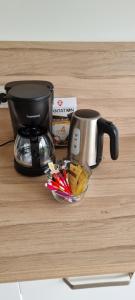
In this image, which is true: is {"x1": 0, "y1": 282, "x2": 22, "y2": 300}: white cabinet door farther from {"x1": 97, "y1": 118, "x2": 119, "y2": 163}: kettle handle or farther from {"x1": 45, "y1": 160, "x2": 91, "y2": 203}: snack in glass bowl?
{"x1": 97, "y1": 118, "x2": 119, "y2": 163}: kettle handle

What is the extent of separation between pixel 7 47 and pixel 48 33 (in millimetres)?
143

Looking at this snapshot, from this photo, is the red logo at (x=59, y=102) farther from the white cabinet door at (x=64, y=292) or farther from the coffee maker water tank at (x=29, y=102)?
the white cabinet door at (x=64, y=292)

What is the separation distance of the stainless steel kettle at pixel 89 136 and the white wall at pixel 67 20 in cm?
29

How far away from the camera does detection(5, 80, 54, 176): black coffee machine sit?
782mm

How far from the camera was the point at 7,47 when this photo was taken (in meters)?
0.92

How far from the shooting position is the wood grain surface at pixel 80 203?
65 centimetres

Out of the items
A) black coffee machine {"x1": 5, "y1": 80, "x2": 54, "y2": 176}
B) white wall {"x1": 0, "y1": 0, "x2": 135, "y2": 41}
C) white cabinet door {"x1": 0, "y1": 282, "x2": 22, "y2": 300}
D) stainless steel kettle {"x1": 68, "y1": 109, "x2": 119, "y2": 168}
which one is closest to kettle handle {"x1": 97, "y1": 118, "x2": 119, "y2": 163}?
stainless steel kettle {"x1": 68, "y1": 109, "x2": 119, "y2": 168}

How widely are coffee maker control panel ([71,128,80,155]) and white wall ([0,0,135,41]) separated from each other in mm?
337

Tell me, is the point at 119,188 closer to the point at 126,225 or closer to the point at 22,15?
the point at 126,225

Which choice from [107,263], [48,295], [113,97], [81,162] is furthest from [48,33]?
[48,295]

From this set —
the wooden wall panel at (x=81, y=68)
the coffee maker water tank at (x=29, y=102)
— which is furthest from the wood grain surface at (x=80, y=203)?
the coffee maker water tank at (x=29, y=102)

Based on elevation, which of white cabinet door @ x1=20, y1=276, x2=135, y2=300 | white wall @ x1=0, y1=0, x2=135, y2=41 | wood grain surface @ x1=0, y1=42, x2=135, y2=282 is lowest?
white cabinet door @ x1=20, y1=276, x2=135, y2=300

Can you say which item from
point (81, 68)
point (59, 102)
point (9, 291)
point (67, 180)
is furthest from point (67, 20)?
point (9, 291)

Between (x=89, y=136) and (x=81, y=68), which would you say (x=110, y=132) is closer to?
(x=89, y=136)
